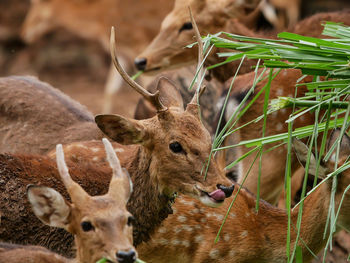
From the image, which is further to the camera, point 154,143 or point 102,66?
point 102,66

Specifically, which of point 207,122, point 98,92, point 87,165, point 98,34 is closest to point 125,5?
point 98,34

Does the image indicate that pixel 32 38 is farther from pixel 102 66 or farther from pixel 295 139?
pixel 295 139

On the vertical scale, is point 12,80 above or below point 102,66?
above

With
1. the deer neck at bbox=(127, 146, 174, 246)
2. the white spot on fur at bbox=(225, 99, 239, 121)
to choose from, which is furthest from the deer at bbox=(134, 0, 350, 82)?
the deer neck at bbox=(127, 146, 174, 246)

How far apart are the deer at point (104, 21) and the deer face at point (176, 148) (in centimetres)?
679

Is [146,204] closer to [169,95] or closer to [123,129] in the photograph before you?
[123,129]

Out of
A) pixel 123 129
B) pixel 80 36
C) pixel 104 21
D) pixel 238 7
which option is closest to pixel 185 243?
pixel 123 129

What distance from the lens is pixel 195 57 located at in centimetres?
714

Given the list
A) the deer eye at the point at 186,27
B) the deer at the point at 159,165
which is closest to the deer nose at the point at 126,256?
the deer at the point at 159,165

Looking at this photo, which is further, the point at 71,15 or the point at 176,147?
the point at 71,15

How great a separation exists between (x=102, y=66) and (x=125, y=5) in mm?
2516

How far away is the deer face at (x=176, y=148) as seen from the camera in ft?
16.2

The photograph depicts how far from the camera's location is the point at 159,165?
5086 millimetres

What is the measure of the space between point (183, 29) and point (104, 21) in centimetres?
594
